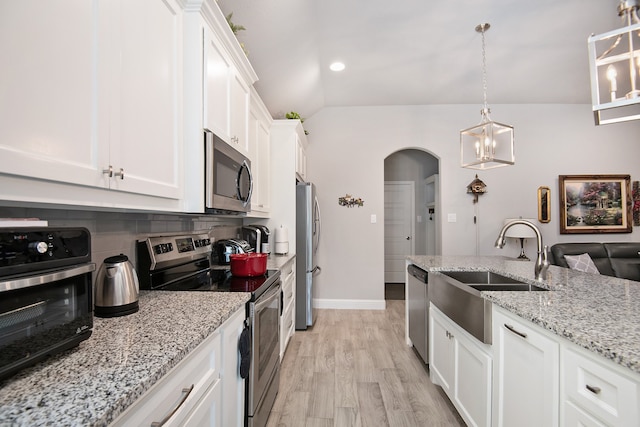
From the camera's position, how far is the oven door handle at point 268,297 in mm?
1476

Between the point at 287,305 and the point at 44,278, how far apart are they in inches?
86.3

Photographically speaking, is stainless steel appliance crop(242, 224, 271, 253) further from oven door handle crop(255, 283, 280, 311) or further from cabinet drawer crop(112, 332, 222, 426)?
cabinet drawer crop(112, 332, 222, 426)

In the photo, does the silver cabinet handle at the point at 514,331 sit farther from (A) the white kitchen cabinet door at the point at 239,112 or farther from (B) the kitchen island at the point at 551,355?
(A) the white kitchen cabinet door at the point at 239,112

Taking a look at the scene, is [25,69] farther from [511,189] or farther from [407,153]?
[407,153]

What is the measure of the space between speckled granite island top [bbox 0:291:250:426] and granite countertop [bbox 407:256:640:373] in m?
1.14

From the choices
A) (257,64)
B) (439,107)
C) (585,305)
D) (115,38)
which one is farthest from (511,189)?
(115,38)

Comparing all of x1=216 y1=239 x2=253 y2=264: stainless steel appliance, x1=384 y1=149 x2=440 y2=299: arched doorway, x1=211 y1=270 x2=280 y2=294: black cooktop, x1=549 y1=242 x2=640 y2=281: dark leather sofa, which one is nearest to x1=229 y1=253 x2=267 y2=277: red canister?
x1=211 y1=270 x2=280 y2=294: black cooktop

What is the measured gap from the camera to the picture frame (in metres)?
4.03

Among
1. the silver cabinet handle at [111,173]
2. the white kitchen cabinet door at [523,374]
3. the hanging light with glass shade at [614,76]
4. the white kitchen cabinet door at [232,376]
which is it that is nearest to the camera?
the silver cabinet handle at [111,173]

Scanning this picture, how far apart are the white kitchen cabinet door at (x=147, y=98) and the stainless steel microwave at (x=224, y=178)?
0.49 feet

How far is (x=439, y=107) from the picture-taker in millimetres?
4180

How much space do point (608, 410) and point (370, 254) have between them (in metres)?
3.38

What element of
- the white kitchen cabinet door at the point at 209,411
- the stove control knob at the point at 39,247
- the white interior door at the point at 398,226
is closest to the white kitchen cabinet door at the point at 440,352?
the white kitchen cabinet door at the point at 209,411

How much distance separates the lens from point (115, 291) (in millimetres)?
1022
